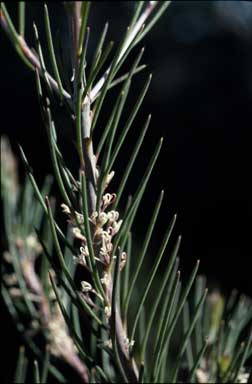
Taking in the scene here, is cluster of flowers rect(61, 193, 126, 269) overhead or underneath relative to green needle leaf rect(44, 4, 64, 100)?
underneath

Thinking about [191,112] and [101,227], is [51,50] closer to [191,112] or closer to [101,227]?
[101,227]

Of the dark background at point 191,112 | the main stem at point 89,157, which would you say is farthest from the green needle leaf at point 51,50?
the dark background at point 191,112

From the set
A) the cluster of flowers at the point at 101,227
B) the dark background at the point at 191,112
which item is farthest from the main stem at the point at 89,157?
the dark background at the point at 191,112

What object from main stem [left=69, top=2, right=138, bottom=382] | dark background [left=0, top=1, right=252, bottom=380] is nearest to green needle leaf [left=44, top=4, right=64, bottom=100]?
main stem [left=69, top=2, right=138, bottom=382]

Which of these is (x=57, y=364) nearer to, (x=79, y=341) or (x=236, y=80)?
(x=79, y=341)

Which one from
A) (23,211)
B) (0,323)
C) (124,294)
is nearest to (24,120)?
(0,323)

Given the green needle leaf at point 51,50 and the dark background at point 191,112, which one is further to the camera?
the dark background at point 191,112

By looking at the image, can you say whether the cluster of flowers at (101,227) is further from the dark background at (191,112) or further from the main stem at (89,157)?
the dark background at (191,112)

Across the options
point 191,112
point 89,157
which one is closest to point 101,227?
point 89,157

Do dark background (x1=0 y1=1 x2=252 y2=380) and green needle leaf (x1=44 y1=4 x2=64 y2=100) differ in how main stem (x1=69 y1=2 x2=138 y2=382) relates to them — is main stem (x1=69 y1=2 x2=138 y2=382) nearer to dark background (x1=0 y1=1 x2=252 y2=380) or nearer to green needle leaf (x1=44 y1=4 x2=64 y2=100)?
green needle leaf (x1=44 y1=4 x2=64 y2=100)

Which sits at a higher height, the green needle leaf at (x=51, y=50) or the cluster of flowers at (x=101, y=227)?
the green needle leaf at (x=51, y=50)
